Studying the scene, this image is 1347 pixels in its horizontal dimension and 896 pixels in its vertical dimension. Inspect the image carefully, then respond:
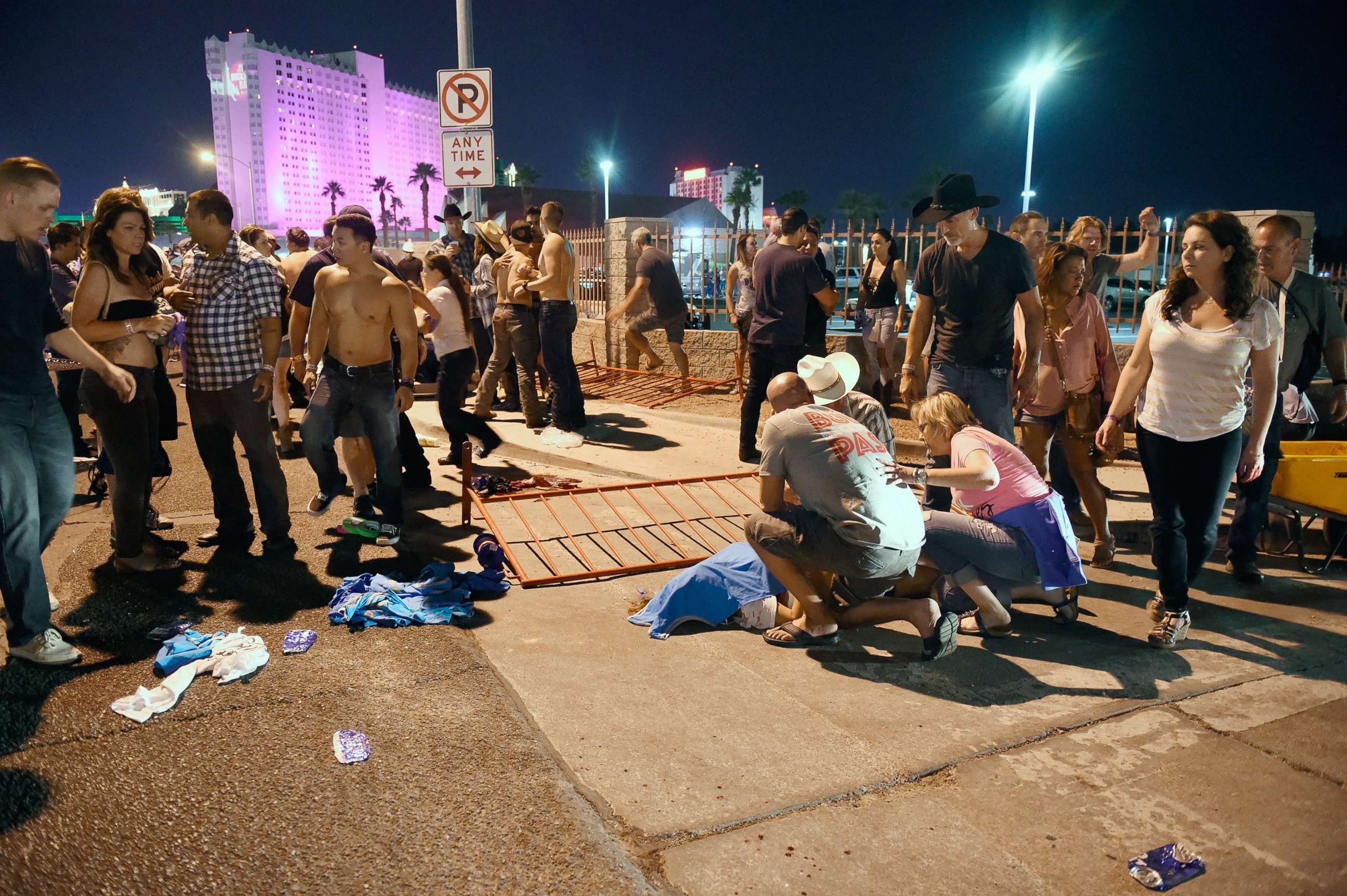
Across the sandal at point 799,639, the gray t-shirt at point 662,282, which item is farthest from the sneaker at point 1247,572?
the gray t-shirt at point 662,282

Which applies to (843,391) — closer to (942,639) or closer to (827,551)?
(827,551)

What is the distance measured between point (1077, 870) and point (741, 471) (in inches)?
204

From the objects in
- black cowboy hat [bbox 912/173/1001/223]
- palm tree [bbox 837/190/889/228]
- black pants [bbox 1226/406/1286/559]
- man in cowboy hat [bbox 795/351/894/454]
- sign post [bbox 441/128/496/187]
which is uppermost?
palm tree [bbox 837/190/889/228]

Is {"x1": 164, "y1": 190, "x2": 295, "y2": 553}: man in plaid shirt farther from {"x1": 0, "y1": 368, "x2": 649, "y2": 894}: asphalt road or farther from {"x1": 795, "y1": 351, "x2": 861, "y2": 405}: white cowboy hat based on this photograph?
{"x1": 795, "y1": 351, "x2": 861, "y2": 405}: white cowboy hat

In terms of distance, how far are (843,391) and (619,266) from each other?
31.9 ft

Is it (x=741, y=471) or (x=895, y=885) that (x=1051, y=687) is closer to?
(x=895, y=885)

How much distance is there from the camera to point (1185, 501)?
14.7 ft

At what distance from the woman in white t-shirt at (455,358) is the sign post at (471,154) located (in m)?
1.81

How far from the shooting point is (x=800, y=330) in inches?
307

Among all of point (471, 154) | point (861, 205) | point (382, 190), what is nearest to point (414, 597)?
point (471, 154)

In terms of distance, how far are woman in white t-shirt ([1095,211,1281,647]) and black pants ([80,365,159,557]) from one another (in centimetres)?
546

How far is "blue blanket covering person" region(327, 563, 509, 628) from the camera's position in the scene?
4.66m

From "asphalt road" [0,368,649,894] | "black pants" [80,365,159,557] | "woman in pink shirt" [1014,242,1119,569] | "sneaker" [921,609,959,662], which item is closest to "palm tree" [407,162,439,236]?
"black pants" [80,365,159,557]

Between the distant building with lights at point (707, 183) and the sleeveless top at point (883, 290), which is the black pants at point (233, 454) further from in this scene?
the distant building with lights at point (707, 183)
